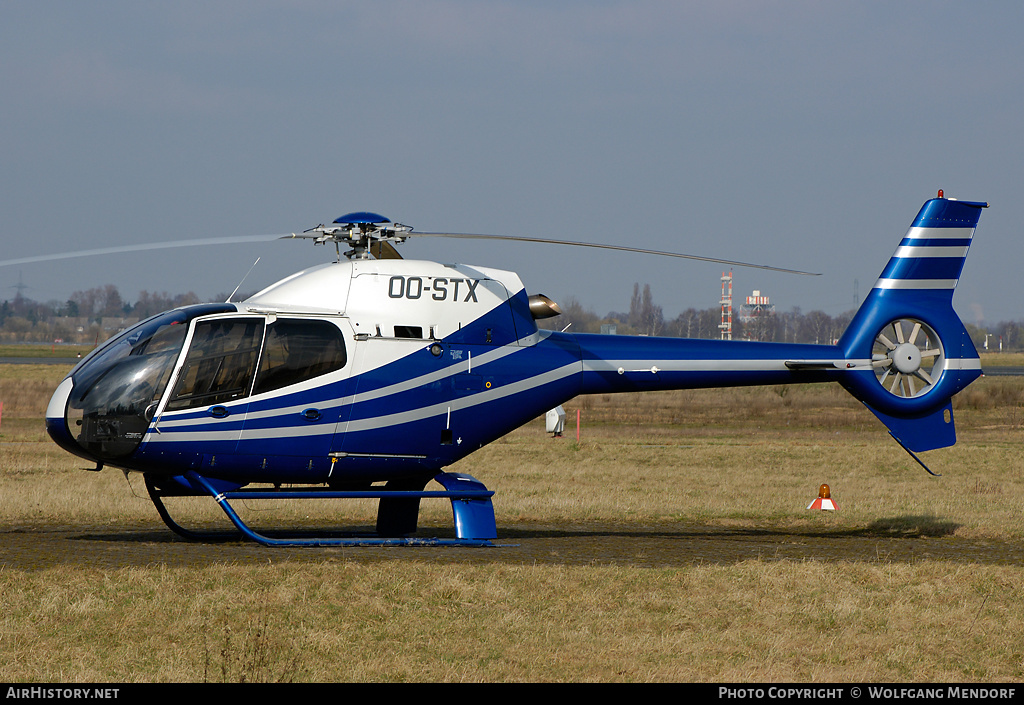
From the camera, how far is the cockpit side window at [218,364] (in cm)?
1259

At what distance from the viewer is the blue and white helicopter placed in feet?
41.2

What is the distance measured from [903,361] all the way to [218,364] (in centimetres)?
1009

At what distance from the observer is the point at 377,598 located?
32.1 feet

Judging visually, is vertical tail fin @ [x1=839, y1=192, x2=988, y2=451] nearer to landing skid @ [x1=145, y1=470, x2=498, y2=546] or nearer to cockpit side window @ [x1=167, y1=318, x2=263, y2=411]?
landing skid @ [x1=145, y1=470, x2=498, y2=546]

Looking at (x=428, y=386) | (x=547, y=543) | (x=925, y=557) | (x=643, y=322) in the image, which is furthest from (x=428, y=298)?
(x=643, y=322)

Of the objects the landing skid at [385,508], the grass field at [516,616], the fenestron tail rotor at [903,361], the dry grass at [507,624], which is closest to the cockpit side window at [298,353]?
the landing skid at [385,508]

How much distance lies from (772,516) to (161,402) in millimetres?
10617

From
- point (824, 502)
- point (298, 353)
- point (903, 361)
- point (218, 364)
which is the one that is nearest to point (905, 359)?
point (903, 361)

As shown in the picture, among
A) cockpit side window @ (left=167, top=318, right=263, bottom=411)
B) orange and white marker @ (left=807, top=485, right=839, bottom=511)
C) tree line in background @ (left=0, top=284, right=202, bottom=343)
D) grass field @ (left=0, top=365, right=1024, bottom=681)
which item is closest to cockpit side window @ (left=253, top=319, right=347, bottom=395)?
cockpit side window @ (left=167, top=318, right=263, bottom=411)

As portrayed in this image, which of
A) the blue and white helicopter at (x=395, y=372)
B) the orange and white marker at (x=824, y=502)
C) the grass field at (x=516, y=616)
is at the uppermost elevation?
the blue and white helicopter at (x=395, y=372)

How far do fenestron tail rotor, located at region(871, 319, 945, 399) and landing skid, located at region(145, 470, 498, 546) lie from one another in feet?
21.4

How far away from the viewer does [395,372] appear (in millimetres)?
13609

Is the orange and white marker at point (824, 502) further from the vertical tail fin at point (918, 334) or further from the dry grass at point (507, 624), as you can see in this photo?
the dry grass at point (507, 624)

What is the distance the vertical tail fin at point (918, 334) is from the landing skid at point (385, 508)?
6.13m
